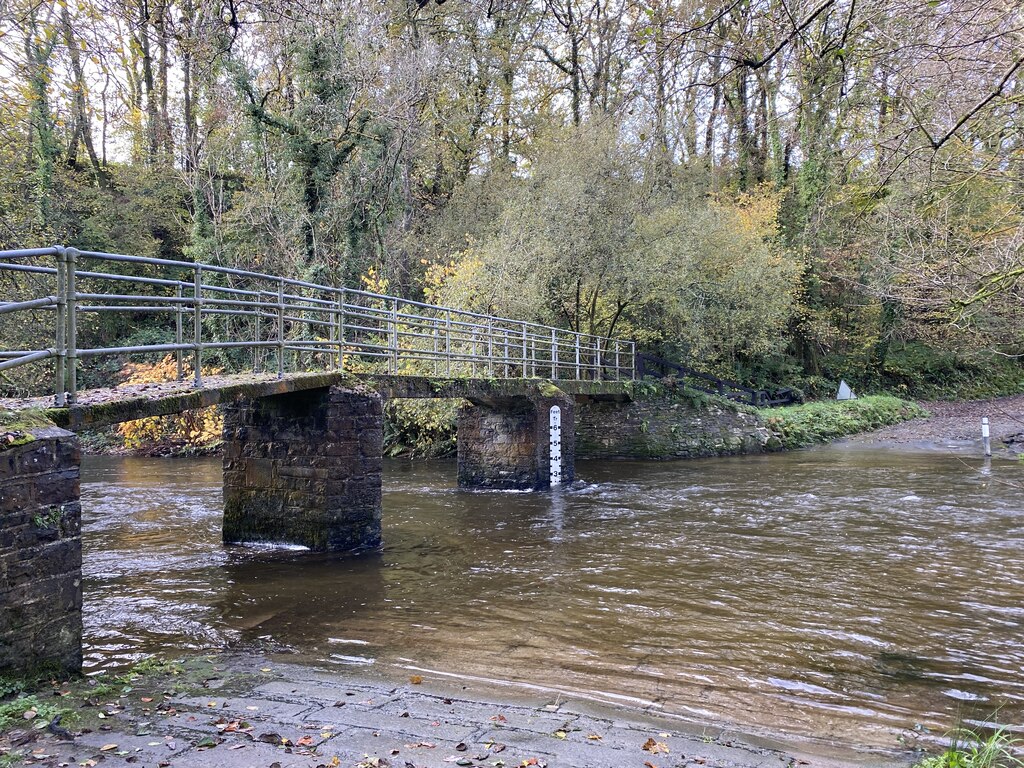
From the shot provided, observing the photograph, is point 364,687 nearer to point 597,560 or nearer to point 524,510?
point 597,560

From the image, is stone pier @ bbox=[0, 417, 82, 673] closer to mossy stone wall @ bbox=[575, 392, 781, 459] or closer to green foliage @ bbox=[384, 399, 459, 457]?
green foliage @ bbox=[384, 399, 459, 457]

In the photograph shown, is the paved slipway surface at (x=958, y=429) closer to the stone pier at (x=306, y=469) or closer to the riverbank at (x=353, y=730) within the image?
the stone pier at (x=306, y=469)

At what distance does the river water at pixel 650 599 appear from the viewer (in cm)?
588

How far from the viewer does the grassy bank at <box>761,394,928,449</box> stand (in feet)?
80.1

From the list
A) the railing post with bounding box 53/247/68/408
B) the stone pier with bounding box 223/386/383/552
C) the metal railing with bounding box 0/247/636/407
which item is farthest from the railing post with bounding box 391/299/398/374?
the railing post with bounding box 53/247/68/408

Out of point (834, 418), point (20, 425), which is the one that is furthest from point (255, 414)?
point (834, 418)

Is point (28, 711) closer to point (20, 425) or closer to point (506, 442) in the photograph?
point (20, 425)

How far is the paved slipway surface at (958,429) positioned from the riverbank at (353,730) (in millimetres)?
18565

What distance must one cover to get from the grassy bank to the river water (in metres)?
9.17

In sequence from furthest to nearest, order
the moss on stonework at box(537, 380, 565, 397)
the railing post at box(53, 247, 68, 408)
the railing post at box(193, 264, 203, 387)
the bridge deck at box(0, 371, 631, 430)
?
the moss on stonework at box(537, 380, 565, 397) → the railing post at box(193, 264, 203, 387) → the bridge deck at box(0, 371, 631, 430) → the railing post at box(53, 247, 68, 408)

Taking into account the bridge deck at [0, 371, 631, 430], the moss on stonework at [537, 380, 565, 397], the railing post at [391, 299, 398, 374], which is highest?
the railing post at [391, 299, 398, 374]

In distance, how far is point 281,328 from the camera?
30.6 ft

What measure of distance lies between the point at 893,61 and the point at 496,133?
2687 centimetres

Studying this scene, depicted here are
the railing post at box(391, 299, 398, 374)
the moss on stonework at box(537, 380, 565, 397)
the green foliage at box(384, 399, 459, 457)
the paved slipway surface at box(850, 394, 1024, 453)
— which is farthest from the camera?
the paved slipway surface at box(850, 394, 1024, 453)
